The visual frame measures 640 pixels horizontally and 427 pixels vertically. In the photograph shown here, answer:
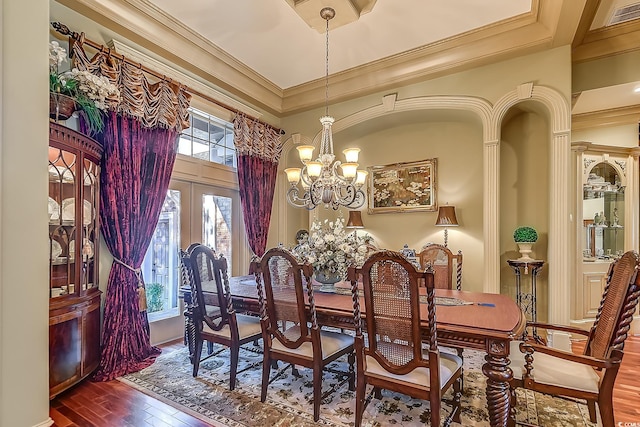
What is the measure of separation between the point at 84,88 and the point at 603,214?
630cm

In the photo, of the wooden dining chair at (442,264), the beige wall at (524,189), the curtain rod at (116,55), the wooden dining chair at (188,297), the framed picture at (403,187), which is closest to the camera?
the curtain rod at (116,55)

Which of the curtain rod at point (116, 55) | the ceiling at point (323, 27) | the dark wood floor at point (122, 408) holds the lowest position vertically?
the dark wood floor at point (122, 408)

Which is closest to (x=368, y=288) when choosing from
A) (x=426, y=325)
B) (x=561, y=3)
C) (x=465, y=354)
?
(x=426, y=325)

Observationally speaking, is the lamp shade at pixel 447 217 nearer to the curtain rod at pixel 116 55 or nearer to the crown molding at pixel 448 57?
the crown molding at pixel 448 57

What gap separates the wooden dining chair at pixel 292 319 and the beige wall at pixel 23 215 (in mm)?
1311

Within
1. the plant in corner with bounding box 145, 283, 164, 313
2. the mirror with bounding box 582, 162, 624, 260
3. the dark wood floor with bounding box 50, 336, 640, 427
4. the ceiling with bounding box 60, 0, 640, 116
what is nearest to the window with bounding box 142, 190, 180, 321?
the plant in corner with bounding box 145, 283, 164, 313

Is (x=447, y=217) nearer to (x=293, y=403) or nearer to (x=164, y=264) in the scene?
(x=293, y=403)

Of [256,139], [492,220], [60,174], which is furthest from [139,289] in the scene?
[492,220]

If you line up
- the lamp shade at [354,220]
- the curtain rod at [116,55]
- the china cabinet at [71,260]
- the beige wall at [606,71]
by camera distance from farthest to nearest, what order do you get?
the lamp shade at [354,220] → the beige wall at [606,71] → the curtain rod at [116,55] → the china cabinet at [71,260]

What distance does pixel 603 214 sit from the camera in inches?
180

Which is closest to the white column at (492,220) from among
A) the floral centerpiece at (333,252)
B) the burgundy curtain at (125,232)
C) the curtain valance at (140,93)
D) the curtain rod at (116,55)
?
the floral centerpiece at (333,252)

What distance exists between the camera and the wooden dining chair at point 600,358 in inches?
64.7

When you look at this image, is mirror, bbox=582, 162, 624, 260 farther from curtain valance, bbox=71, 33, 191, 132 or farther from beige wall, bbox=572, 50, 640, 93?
curtain valance, bbox=71, 33, 191, 132

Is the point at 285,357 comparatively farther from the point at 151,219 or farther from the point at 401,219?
the point at 401,219
